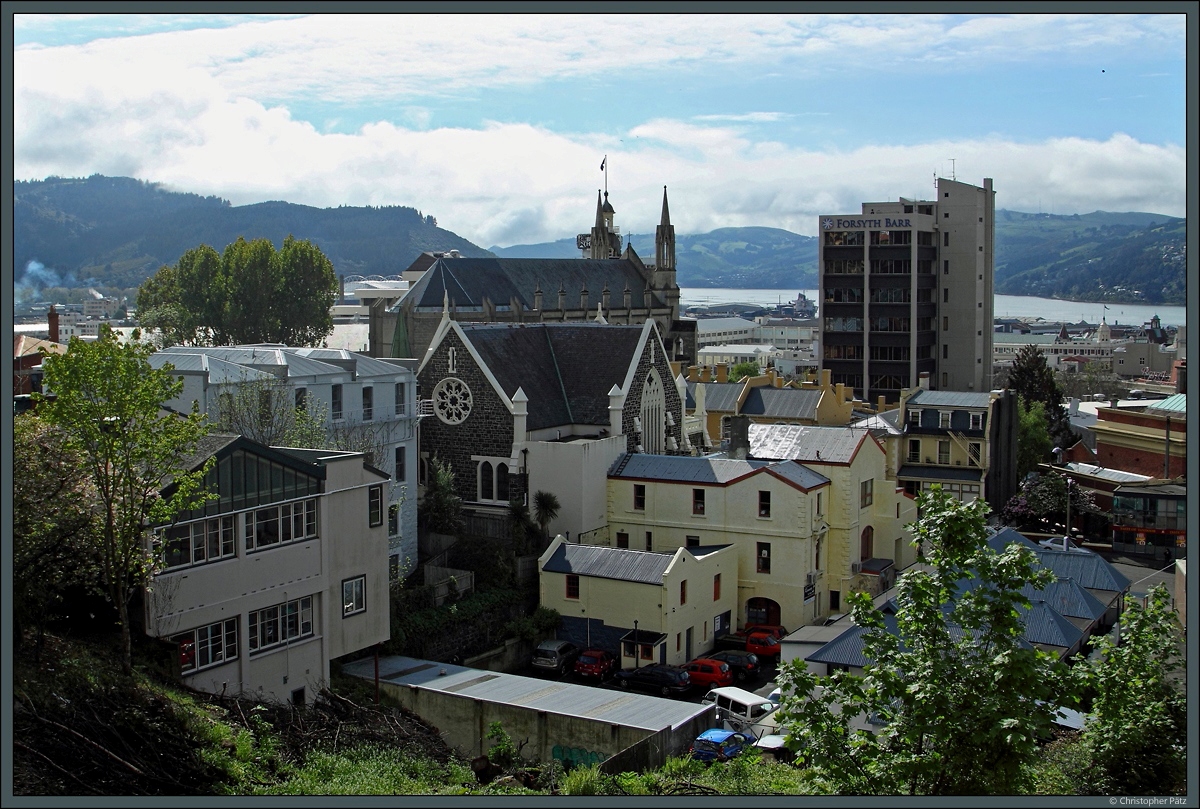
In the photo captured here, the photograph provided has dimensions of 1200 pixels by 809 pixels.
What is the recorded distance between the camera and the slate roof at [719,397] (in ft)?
239

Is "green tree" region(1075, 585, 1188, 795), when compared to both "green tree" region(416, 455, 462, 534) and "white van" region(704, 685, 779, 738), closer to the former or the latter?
"white van" region(704, 685, 779, 738)

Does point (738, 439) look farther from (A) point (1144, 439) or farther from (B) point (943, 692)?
(B) point (943, 692)

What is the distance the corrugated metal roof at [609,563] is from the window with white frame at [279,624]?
49.2 ft

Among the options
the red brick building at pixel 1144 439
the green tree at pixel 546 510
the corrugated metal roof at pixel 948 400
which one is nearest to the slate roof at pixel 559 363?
the green tree at pixel 546 510

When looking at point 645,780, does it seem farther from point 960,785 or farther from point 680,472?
point 680,472

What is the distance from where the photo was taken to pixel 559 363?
58.4 metres

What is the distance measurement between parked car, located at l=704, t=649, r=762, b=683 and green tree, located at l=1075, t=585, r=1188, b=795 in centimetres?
2442

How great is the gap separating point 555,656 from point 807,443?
15921 mm

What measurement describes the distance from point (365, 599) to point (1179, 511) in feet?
146

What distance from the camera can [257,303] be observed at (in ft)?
342

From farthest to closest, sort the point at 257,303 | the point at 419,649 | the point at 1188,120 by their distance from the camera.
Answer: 1. the point at 257,303
2. the point at 419,649
3. the point at 1188,120

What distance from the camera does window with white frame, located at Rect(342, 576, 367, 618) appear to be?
34.1 m

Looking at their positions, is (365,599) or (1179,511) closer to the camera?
(365,599)


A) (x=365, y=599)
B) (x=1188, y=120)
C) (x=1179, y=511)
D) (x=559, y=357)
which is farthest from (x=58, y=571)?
(x=1179, y=511)
